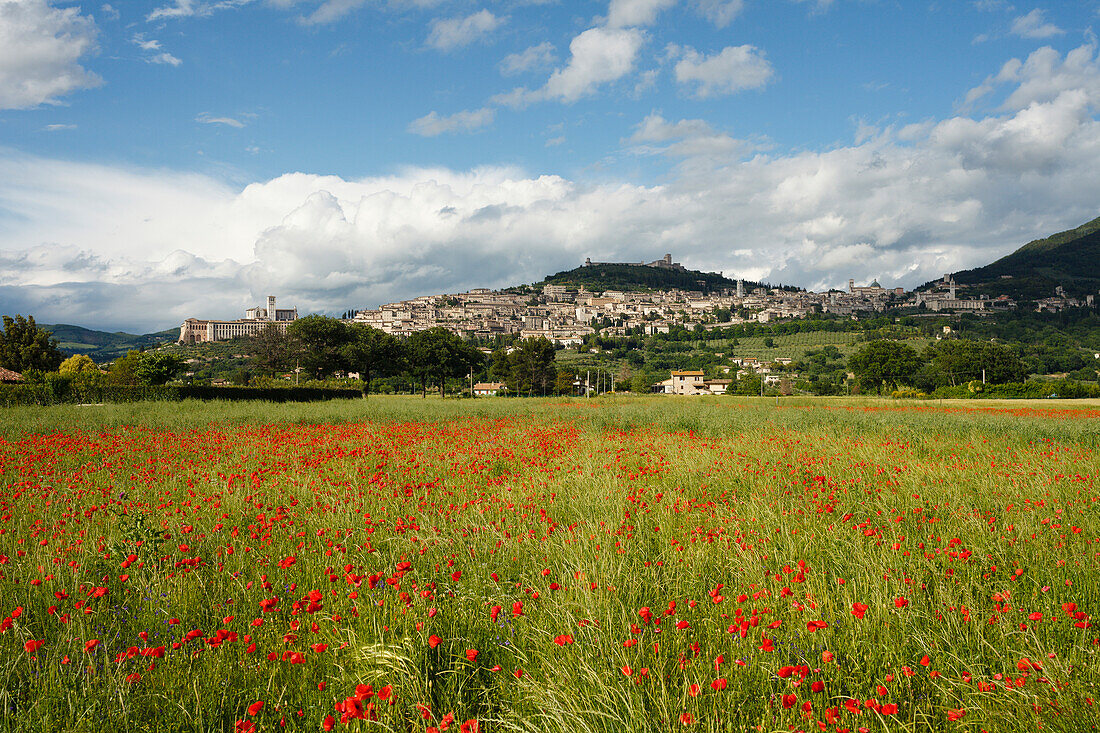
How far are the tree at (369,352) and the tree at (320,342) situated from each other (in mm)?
1108

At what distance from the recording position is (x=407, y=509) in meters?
A: 6.18

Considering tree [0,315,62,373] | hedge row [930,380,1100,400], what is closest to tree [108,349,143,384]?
tree [0,315,62,373]

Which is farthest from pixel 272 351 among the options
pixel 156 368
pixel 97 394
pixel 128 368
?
pixel 97 394

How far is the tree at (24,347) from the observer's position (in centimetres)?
5484

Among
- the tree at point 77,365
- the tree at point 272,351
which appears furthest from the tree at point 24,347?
the tree at point 272,351

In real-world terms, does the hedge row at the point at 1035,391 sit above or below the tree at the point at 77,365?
below

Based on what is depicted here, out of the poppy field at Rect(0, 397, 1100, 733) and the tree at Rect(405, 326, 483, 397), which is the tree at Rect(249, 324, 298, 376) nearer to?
the tree at Rect(405, 326, 483, 397)

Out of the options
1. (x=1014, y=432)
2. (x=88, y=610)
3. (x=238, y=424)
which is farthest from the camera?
(x=238, y=424)

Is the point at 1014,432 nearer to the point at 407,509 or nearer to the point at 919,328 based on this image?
the point at 407,509

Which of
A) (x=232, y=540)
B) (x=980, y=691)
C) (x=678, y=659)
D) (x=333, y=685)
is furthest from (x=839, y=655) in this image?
(x=232, y=540)

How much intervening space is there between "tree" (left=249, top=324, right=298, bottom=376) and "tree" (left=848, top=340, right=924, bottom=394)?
88.9m

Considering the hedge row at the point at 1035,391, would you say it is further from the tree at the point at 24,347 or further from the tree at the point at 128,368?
the tree at the point at 24,347

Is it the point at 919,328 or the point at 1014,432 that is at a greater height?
the point at 919,328

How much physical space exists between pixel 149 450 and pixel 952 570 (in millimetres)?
13240
